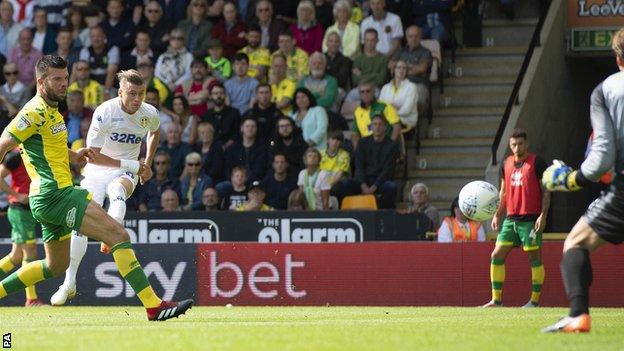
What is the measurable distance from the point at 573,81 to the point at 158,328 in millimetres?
14538

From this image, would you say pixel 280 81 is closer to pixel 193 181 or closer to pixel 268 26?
pixel 268 26

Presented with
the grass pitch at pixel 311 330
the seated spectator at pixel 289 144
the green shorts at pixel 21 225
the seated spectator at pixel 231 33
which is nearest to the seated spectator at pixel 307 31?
the seated spectator at pixel 231 33

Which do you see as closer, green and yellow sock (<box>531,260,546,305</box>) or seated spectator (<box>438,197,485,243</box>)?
green and yellow sock (<box>531,260,546,305</box>)

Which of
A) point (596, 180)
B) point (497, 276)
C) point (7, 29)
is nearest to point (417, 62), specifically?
point (497, 276)

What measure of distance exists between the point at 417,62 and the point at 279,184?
3139 mm

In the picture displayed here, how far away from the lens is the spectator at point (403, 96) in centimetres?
2166

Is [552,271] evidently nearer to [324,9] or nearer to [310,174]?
[310,174]

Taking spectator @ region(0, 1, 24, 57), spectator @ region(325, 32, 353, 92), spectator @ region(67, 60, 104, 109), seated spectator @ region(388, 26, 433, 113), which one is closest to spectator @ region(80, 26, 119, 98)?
spectator @ region(67, 60, 104, 109)

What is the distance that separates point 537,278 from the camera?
1700 cm

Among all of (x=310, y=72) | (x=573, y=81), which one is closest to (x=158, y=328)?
(x=310, y=72)

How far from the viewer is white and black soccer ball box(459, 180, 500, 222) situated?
647 inches

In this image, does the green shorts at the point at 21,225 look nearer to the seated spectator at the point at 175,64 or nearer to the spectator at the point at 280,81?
the spectator at the point at 280,81

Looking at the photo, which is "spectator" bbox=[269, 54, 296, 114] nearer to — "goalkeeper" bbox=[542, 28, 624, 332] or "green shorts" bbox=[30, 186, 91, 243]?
"green shorts" bbox=[30, 186, 91, 243]

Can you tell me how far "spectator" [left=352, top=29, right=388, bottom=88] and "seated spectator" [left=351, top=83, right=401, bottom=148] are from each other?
76cm
